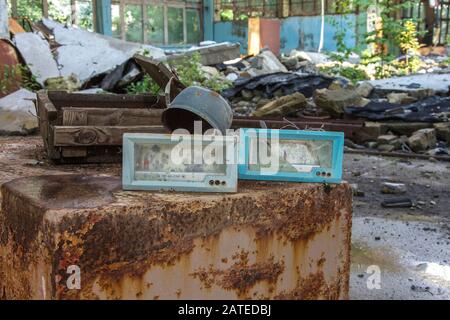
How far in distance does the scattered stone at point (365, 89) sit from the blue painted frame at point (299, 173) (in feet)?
23.6

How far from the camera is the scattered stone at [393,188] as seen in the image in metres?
4.45

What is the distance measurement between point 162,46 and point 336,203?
1519 cm

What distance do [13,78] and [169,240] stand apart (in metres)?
6.08

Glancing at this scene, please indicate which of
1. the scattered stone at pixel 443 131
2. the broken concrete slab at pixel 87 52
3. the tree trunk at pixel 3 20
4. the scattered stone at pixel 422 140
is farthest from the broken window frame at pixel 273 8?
the tree trunk at pixel 3 20

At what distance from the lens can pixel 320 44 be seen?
16.1 meters

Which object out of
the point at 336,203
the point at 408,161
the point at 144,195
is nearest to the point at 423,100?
the point at 408,161

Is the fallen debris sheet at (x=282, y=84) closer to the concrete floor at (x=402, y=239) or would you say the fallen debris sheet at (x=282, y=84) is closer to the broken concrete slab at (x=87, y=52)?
the broken concrete slab at (x=87, y=52)

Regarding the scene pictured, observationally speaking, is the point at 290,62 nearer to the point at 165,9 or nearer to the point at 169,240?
the point at 165,9

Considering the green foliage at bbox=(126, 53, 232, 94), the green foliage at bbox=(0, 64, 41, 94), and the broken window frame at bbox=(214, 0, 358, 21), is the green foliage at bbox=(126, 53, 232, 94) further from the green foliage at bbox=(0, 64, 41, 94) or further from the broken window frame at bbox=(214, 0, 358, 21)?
the broken window frame at bbox=(214, 0, 358, 21)

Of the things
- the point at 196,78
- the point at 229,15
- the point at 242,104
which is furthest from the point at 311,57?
the point at 196,78

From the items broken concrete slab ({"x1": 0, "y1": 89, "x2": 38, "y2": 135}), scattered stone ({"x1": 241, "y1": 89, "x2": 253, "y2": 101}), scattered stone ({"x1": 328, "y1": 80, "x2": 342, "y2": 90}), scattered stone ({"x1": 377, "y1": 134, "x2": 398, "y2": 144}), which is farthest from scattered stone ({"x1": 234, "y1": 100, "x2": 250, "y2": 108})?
broken concrete slab ({"x1": 0, "y1": 89, "x2": 38, "y2": 135})

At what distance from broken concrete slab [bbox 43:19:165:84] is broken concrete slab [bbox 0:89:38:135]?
8.95ft

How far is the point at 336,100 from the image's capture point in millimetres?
7168
